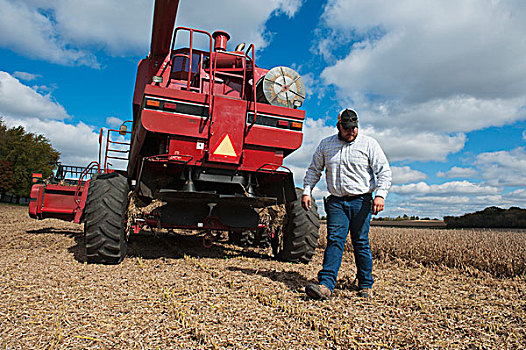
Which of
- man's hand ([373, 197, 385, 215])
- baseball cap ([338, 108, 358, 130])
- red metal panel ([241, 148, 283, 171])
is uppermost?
baseball cap ([338, 108, 358, 130])

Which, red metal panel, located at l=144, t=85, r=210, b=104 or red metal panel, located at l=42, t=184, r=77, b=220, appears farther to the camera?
red metal panel, located at l=42, t=184, r=77, b=220

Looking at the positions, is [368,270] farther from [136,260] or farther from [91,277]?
[136,260]

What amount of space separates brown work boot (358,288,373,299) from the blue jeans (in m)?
0.05

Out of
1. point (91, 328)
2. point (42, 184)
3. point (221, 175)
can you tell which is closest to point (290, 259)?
point (221, 175)

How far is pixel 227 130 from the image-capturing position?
4.91 meters

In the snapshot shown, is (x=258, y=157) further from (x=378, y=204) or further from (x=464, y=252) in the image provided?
(x=464, y=252)

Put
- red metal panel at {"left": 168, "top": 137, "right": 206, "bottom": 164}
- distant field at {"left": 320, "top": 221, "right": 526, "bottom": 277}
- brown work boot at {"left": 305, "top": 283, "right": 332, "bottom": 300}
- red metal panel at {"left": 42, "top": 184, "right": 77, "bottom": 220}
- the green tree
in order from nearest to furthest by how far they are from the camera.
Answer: brown work boot at {"left": 305, "top": 283, "right": 332, "bottom": 300} → red metal panel at {"left": 168, "top": 137, "right": 206, "bottom": 164} → distant field at {"left": 320, "top": 221, "right": 526, "bottom": 277} → red metal panel at {"left": 42, "top": 184, "right": 77, "bottom": 220} → the green tree

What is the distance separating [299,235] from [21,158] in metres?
38.2

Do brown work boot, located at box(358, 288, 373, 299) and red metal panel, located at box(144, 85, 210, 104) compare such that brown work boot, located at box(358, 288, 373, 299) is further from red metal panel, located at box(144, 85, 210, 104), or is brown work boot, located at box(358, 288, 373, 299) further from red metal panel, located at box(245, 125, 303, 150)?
red metal panel, located at box(144, 85, 210, 104)

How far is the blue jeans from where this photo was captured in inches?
144

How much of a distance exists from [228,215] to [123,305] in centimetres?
233

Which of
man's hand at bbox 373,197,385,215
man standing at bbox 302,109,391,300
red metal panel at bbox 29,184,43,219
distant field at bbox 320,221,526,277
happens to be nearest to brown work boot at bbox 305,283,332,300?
man standing at bbox 302,109,391,300

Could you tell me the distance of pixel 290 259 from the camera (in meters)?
5.55

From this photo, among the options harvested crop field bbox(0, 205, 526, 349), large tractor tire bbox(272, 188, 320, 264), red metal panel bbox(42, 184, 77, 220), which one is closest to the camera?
harvested crop field bbox(0, 205, 526, 349)
